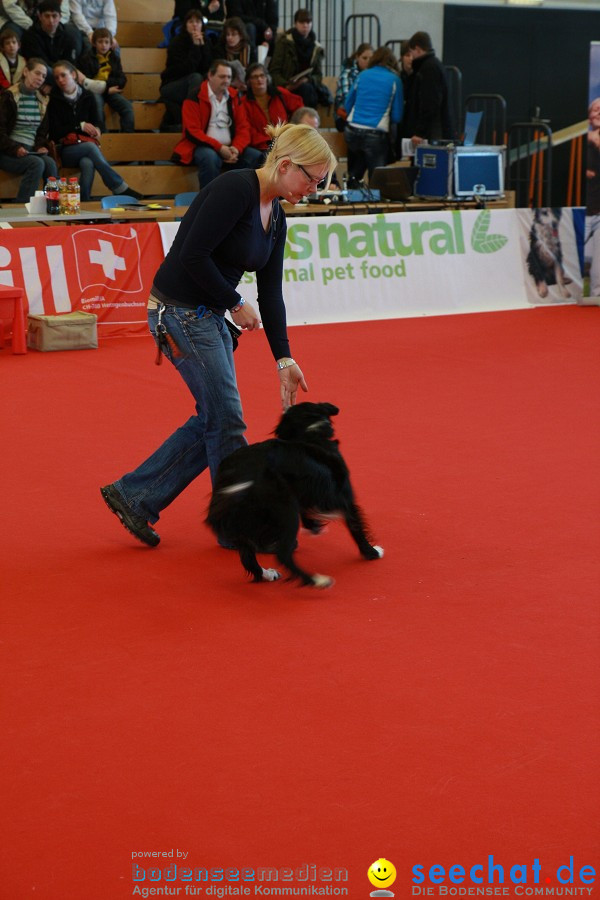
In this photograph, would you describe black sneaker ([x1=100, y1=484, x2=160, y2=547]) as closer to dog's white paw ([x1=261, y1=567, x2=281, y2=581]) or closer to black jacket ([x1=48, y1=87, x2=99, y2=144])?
dog's white paw ([x1=261, y1=567, x2=281, y2=581])

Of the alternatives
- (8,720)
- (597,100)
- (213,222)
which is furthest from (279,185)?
(597,100)

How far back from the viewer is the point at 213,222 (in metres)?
3.72

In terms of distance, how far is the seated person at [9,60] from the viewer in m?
11.0

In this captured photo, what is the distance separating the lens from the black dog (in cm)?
369

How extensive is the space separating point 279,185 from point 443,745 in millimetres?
1920

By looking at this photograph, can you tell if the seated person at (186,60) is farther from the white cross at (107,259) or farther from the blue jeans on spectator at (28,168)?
the white cross at (107,259)

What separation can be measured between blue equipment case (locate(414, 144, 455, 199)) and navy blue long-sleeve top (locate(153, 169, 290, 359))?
7.63 meters

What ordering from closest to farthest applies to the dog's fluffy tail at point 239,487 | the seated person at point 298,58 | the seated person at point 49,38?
the dog's fluffy tail at point 239,487 < the seated person at point 49,38 < the seated person at point 298,58

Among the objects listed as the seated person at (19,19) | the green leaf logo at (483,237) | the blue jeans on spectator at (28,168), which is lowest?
the green leaf logo at (483,237)

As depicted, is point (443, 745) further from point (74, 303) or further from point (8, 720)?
point (74, 303)

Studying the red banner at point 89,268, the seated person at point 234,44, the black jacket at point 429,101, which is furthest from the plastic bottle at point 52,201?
the black jacket at point 429,101

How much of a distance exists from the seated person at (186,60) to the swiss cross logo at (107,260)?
4.20 m

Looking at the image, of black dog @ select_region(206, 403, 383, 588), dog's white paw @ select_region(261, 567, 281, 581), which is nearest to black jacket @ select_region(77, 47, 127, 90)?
black dog @ select_region(206, 403, 383, 588)

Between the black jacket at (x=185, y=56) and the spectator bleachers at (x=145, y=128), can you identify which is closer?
the spectator bleachers at (x=145, y=128)
